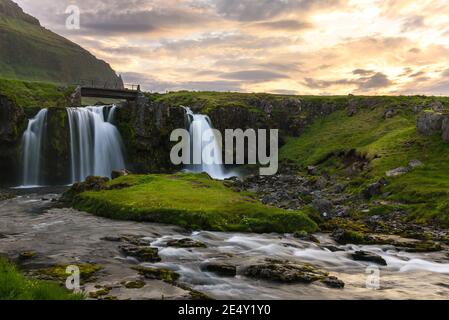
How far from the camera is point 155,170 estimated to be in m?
92.9

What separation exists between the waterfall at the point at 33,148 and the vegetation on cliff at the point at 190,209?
99.2ft

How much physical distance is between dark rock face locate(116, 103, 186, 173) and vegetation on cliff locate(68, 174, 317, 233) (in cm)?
3667

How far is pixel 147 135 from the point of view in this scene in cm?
9288

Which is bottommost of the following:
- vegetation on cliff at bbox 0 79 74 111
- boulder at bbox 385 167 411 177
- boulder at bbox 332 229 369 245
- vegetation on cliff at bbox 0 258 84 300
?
boulder at bbox 332 229 369 245

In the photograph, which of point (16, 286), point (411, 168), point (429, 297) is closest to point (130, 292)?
point (16, 286)

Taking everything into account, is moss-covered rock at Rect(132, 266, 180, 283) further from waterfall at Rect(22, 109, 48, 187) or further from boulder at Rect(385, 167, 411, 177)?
waterfall at Rect(22, 109, 48, 187)

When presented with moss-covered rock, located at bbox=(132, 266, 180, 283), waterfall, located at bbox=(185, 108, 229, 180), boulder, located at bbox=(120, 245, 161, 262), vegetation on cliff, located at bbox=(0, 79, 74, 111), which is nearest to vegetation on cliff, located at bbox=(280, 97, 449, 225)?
waterfall, located at bbox=(185, 108, 229, 180)

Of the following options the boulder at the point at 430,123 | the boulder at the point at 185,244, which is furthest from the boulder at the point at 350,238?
the boulder at the point at 430,123

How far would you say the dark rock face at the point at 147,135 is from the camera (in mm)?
90500

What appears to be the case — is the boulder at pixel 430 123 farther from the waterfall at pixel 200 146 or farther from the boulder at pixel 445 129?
the waterfall at pixel 200 146

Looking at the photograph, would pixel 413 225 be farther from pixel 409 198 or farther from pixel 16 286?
pixel 16 286

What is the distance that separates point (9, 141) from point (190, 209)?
4881 cm

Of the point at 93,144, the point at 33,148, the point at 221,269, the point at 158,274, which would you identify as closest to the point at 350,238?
the point at 221,269

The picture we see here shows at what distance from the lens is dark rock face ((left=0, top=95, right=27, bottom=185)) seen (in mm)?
76188
